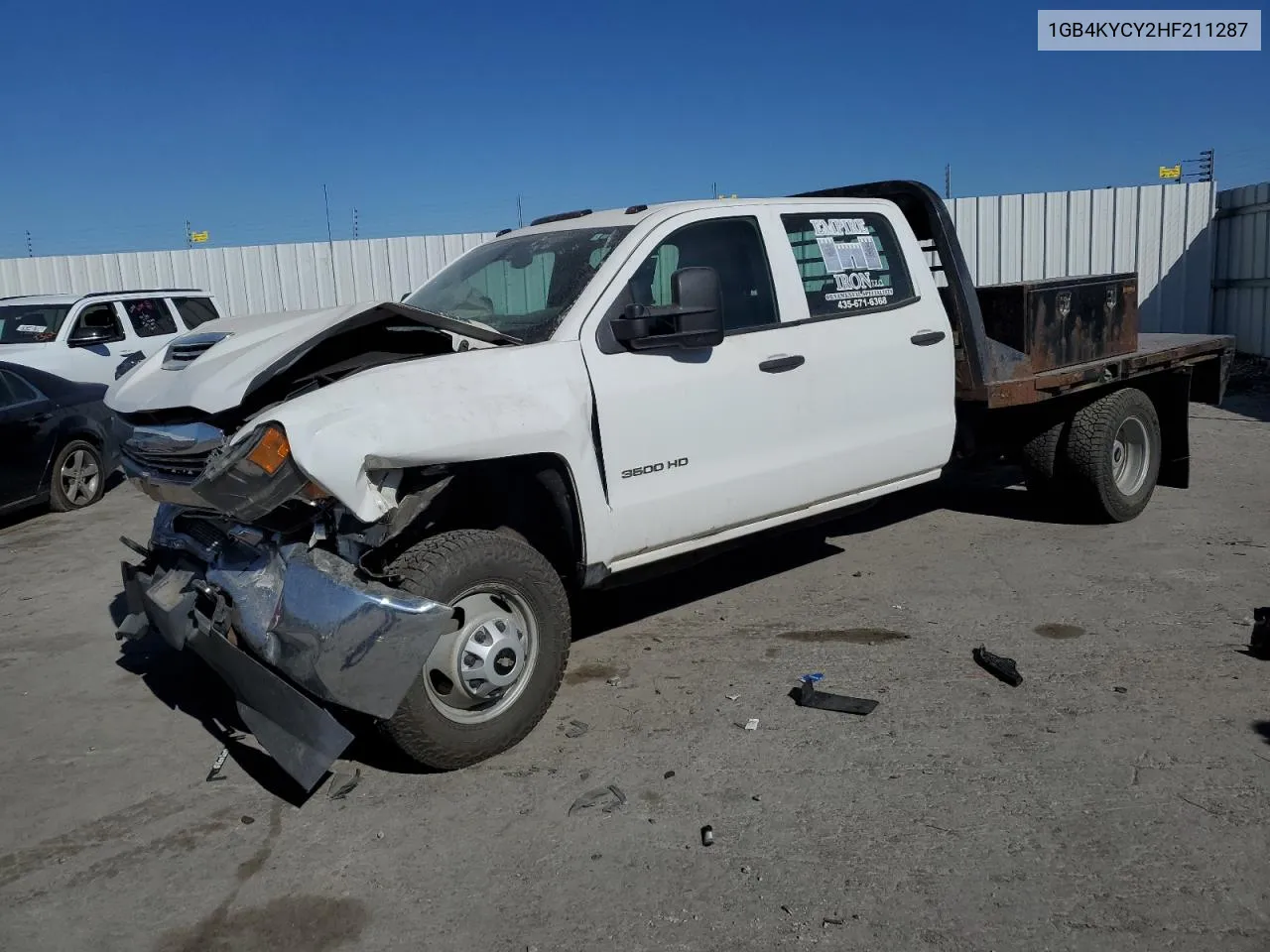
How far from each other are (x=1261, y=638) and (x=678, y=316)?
9.64 ft

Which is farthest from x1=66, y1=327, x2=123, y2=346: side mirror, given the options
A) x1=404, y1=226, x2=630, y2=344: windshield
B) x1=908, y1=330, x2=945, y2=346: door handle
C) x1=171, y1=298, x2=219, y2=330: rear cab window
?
x1=908, y1=330, x2=945, y2=346: door handle

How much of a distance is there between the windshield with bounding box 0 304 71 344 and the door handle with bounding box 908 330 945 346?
9477 millimetres

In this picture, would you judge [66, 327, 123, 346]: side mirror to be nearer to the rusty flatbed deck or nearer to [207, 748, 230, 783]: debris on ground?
[207, 748, 230, 783]: debris on ground

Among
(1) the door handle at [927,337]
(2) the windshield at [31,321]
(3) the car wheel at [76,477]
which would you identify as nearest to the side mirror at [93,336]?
(2) the windshield at [31,321]

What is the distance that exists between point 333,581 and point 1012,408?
4.88 meters

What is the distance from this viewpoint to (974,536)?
693 cm

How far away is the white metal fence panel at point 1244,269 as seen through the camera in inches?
550

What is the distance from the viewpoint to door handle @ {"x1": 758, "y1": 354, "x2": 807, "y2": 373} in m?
4.81

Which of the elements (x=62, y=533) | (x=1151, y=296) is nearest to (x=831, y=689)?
(x=62, y=533)

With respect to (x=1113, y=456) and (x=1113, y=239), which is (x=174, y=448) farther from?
(x=1113, y=239)

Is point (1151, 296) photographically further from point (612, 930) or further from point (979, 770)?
point (612, 930)

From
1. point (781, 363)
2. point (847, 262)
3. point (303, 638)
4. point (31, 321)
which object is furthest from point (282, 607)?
point (31, 321)

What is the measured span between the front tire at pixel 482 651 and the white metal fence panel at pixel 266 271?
12.3m

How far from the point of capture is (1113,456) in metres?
7.00
